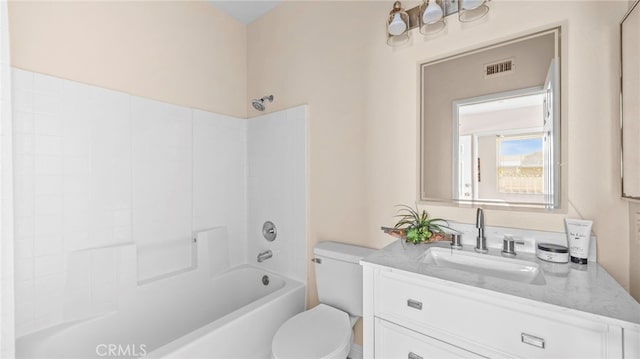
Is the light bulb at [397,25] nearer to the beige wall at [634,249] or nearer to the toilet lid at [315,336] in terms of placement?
the beige wall at [634,249]

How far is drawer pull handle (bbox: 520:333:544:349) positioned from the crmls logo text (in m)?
1.90

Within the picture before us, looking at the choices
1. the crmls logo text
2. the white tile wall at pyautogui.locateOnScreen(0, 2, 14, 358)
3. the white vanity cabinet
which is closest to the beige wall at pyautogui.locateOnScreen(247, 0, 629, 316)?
the white vanity cabinet

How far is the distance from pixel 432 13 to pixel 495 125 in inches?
25.4

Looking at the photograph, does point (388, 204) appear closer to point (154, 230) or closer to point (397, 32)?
point (397, 32)

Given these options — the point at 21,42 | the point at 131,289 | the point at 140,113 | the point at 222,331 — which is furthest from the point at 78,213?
the point at 222,331

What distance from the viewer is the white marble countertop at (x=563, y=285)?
71cm

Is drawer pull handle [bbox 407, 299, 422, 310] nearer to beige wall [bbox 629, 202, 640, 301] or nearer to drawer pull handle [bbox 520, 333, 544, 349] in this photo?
A: drawer pull handle [bbox 520, 333, 544, 349]

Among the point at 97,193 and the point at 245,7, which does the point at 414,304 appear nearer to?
the point at 97,193

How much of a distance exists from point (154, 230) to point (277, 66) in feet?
4.94

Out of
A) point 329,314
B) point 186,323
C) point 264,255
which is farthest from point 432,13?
Answer: point 186,323

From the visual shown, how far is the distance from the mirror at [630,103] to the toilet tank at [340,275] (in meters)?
1.11

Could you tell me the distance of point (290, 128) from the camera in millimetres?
2016

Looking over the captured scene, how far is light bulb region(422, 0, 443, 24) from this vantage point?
135cm

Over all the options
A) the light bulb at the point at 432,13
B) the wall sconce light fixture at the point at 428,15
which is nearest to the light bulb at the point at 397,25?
the wall sconce light fixture at the point at 428,15
